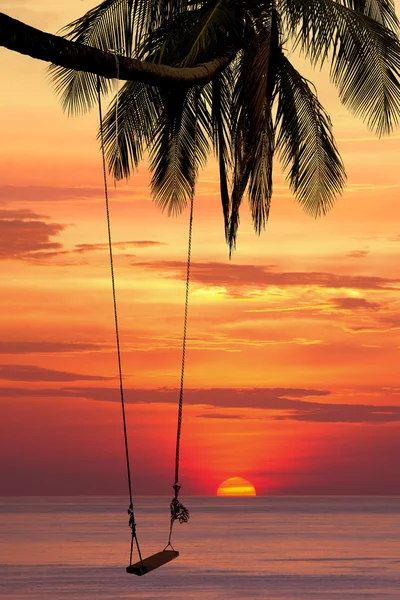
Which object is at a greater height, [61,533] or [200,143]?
[200,143]

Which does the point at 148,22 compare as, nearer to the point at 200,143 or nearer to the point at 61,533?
the point at 200,143

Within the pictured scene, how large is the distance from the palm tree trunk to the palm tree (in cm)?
182

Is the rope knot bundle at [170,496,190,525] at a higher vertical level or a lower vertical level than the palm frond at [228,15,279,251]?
lower

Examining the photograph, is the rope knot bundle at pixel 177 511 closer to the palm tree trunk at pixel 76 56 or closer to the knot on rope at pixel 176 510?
the knot on rope at pixel 176 510

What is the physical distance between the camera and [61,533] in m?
83.8

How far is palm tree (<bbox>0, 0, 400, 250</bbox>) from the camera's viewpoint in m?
12.7

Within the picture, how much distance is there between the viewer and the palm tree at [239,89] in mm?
12727

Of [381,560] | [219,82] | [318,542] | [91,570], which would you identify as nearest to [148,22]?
[219,82]

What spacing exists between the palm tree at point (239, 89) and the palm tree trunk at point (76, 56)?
71.5 inches

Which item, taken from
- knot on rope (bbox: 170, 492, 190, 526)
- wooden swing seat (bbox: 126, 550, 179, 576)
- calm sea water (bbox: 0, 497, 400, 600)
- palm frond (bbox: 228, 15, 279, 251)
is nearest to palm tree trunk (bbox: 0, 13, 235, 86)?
palm frond (bbox: 228, 15, 279, 251)

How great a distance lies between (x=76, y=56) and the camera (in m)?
8.61

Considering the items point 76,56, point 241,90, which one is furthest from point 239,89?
point 76,56

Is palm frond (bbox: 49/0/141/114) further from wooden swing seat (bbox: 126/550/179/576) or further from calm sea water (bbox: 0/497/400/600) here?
calm sea water (bbox: 0/497/400/600)

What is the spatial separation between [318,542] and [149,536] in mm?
11898
